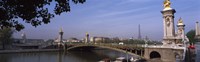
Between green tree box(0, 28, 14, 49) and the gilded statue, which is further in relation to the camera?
green tree box(0, 28, 14, 49)

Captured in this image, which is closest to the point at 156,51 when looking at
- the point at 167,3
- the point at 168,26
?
the point at 168,26

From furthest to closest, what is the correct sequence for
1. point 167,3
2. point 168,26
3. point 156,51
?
point 168,26 < point 167,3 < point 156,51

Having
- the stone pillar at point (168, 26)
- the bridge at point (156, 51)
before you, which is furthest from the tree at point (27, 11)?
the stone pillar at point (168, 26)

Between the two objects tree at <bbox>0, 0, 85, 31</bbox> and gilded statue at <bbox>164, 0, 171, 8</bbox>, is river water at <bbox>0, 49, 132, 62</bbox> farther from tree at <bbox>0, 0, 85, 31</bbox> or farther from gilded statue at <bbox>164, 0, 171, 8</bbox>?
tree at <bbox>0, 0, 85, 31</bbox>

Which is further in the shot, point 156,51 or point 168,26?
point 168,26

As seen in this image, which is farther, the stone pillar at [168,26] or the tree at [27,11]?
the stone pillar at [168,26]

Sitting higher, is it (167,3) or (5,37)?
(167,3)

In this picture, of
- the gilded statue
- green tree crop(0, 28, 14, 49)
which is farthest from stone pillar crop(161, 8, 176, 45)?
green tree crop(0, 28, 14, 49)

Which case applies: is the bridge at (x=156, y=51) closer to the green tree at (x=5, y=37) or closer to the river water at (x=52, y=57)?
the river water at (x=52, y=57)

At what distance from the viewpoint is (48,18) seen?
7.86 meters

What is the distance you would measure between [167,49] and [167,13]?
326 inches

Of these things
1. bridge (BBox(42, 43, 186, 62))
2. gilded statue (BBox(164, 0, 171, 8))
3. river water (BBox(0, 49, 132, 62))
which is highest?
gilded statue (BBox(164, 0, 171, 8))

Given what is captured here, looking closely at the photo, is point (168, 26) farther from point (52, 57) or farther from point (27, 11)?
point (27, 11)

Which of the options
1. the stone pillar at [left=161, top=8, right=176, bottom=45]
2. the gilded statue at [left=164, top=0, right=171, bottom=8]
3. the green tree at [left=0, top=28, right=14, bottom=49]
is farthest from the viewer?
the green tree at [left=0, top=28, right=14, bottom=49]
